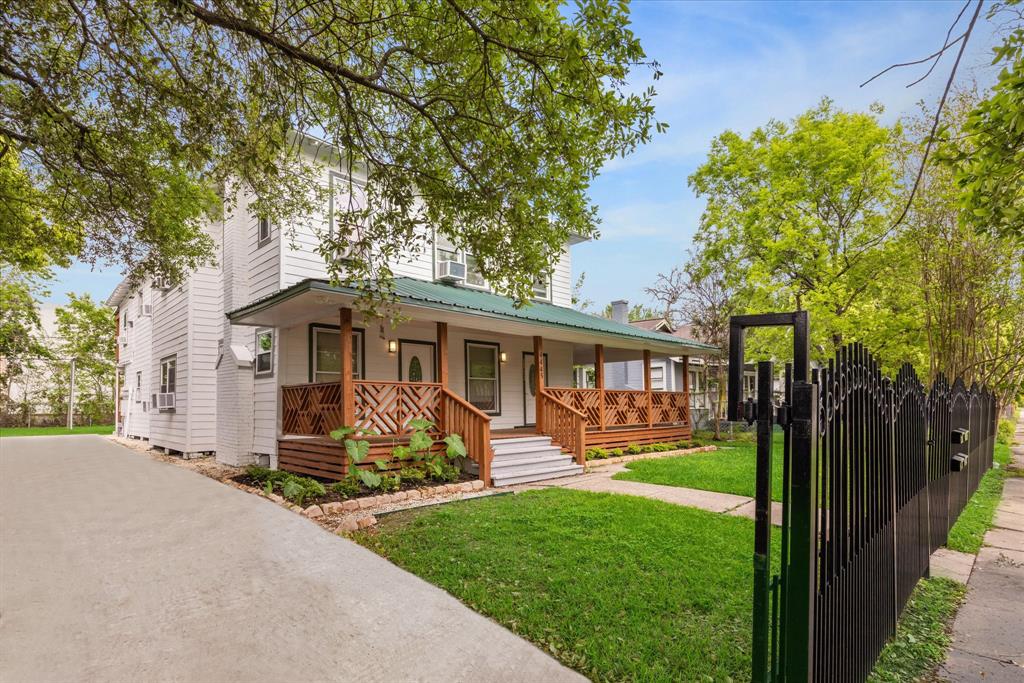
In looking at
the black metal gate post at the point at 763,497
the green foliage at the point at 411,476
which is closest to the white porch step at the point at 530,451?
the green foliage at the point at 411,476

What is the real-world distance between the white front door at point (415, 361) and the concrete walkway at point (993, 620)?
9.34 meters

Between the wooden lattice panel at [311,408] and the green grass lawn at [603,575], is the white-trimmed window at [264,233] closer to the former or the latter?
the wooden lattice panel at [311,408]

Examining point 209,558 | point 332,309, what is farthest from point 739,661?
point 332,309

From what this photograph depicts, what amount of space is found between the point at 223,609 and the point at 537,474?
602 cm

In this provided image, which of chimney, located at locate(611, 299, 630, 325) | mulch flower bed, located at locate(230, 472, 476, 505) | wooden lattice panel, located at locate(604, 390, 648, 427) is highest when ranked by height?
chimney, located at locate(611, 299, 630, 325)

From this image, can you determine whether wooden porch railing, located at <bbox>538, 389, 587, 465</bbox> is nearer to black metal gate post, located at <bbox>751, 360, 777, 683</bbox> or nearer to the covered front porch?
the covered front porch

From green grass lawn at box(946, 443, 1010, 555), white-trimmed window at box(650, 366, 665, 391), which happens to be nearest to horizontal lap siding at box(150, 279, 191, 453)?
green grass lawn at box(946, 443, 1010, 555)

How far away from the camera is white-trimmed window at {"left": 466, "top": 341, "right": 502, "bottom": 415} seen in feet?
42.0

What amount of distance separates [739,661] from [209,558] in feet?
14.9

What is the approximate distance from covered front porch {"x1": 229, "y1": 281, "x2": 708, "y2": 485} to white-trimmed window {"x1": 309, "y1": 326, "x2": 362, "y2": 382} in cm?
2

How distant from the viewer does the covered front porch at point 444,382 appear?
8547 mm

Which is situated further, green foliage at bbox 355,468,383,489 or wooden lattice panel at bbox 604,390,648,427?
wooden lattice panel at bbox 604,390,648,427

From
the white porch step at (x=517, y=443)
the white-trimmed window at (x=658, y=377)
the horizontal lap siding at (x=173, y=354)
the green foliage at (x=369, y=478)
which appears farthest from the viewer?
the white-trimmed window at (x=658, y=377)

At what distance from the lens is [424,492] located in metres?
7.68
